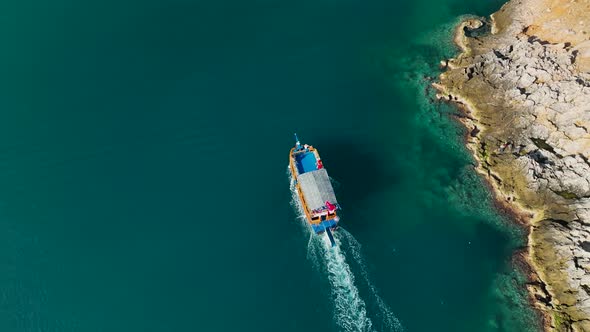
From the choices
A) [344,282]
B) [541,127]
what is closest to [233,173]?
[344,282]

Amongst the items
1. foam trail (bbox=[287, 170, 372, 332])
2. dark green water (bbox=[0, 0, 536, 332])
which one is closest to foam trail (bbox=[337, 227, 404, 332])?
dark green water (bbox=[0, 0, 536, 332])

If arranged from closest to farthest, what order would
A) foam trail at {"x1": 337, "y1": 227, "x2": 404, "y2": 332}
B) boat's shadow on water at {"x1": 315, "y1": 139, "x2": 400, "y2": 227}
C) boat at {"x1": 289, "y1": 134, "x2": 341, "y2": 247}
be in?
foam trail at {"x1": 337, "y1": 227, "x2": 404, "y2": 332} → boat at {"x1": 289, "y1": 134, "x2": 341, "y2": 247} → boat's shadow on water at {"x1": 315, "y1": 139, "x2": 400, "y2": 227}

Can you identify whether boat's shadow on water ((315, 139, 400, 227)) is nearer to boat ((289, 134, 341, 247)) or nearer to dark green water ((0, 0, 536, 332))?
dark green water ((0, 0, 536, 332))

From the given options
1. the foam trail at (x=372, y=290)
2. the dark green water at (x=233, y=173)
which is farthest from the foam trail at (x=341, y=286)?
the foam trail at (x=372, y=290)

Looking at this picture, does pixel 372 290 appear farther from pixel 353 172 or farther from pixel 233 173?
pixel 233 173

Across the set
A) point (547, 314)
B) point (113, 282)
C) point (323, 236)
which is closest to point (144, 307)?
point (113, 282)

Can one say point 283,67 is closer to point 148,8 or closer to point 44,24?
point 148,8

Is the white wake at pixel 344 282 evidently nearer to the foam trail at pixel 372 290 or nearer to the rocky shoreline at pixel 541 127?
the foam trail at pixel 372 290
